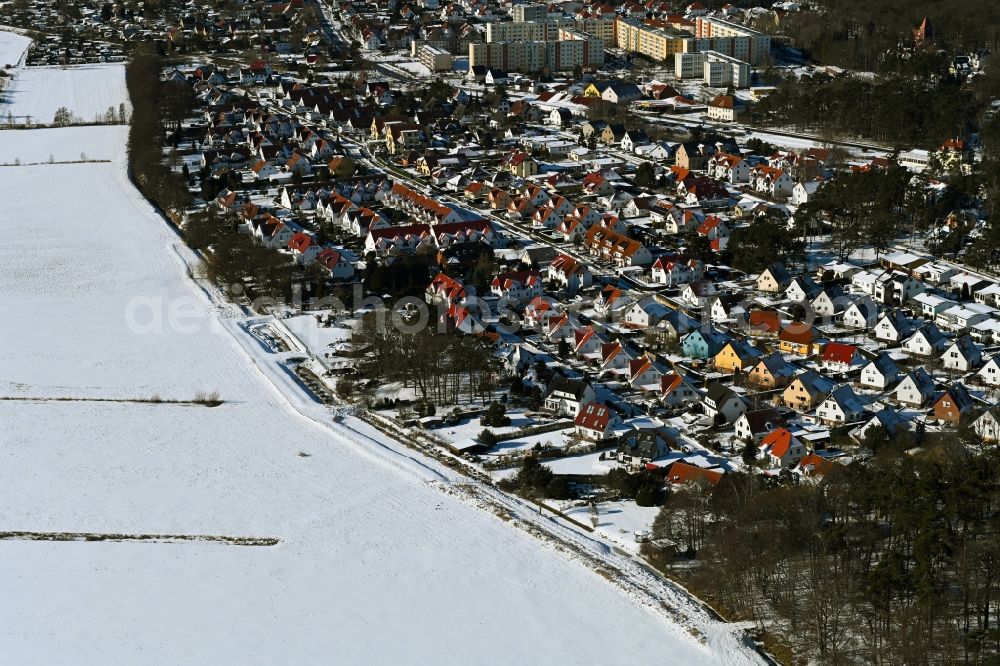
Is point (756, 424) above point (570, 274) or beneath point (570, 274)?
beneath

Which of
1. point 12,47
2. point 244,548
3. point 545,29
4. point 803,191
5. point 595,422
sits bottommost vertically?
point 244,548

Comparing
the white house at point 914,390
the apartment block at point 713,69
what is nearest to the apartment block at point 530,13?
the apartment block at point 713,69

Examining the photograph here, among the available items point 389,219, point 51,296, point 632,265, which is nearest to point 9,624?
point 51,296

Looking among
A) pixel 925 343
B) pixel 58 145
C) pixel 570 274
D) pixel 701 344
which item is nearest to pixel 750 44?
pixel 58 145

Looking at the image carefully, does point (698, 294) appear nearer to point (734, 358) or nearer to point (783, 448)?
point (734, 358)

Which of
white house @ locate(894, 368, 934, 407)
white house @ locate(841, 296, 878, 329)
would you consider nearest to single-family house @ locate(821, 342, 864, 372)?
white house @ locate(894, 368, 934, 407)

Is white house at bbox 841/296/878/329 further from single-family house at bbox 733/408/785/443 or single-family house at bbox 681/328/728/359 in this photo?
single-family house at bbox 733/408/785/443
